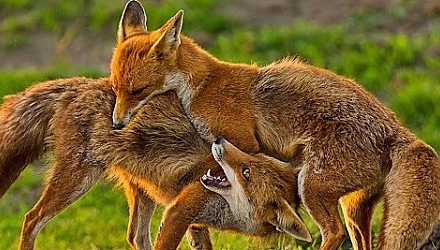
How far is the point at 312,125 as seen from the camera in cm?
827

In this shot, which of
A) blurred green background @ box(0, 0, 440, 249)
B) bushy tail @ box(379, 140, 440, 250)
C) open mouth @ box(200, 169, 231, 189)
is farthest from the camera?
blurred green background @ box(0, 0, 440, 249)

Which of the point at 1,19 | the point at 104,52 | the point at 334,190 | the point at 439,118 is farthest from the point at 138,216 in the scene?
the point at 1,19

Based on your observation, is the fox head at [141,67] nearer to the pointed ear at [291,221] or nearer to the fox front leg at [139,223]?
the fox front leg at [139,223]

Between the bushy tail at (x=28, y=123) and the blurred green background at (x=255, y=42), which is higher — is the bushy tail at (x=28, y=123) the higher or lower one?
the higher one

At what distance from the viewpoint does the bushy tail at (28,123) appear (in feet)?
28.4

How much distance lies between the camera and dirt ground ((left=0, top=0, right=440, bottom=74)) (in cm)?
1617

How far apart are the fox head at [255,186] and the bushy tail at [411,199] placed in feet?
2.68

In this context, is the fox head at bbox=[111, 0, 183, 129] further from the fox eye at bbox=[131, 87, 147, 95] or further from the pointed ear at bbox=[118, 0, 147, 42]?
the pointed ear at bbox=[118, 0, 147, 42]

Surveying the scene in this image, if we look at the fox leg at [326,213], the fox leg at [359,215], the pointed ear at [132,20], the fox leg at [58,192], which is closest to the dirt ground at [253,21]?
the pointed ear at [132,20]

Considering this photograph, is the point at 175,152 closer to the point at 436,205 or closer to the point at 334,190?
the point at 334,190

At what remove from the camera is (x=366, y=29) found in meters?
16.2

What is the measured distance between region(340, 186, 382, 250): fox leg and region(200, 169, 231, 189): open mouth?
0.98m

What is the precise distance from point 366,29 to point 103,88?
816cm

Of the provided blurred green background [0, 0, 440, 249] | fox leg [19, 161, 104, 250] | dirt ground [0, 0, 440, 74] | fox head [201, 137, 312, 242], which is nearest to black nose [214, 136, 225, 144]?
fox head [201, 137, 312, 242]
